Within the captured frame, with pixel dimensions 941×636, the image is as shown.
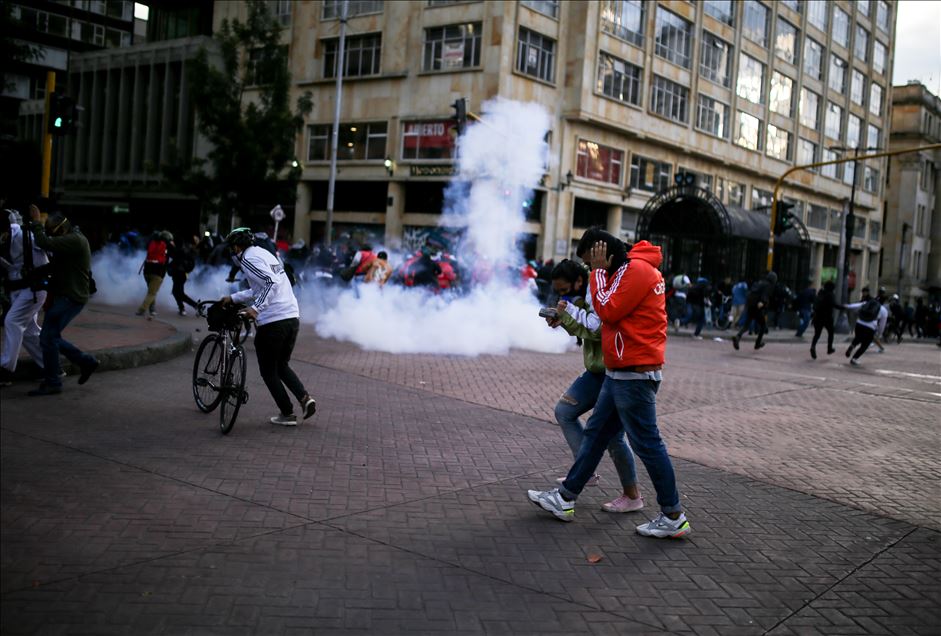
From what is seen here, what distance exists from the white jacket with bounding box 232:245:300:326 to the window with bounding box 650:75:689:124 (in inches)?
1333

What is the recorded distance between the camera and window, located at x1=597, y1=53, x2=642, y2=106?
34.9 metres

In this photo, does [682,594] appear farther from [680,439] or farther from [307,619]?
[680,439]

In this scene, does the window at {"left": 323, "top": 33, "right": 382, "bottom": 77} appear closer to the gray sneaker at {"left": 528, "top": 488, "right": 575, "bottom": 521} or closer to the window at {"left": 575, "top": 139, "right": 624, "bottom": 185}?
the window at {"left": 575, "top": 139, "right": 624, "bottom": 185}

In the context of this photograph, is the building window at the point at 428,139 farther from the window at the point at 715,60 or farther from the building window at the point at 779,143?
the building window at the point at 779,143

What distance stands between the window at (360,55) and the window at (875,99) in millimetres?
42998

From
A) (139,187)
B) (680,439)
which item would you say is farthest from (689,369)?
(139,187)

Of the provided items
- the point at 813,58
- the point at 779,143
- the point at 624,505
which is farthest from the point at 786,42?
the point at 624,505

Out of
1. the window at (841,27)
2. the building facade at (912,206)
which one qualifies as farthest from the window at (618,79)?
the building facade at (912,206)

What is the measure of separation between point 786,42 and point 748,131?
7873 mm

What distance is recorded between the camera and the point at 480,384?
34.6ft

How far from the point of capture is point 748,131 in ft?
153

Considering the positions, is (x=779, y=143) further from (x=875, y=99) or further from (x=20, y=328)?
(x=20, y=328)

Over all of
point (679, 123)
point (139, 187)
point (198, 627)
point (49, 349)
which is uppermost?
point (679, 123)

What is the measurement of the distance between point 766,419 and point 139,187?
43.3m
